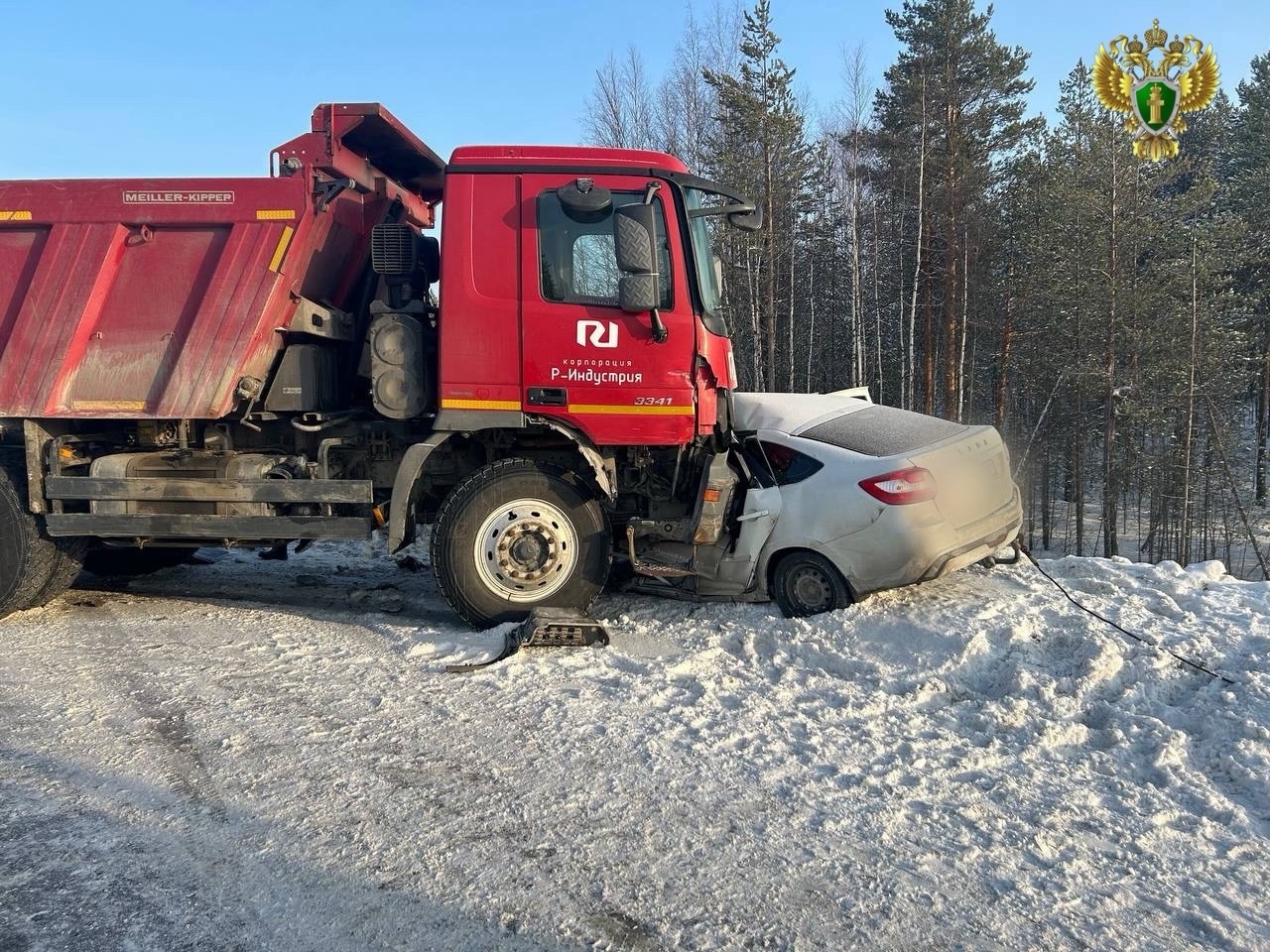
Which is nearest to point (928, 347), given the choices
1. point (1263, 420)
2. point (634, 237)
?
point (1263, 420)

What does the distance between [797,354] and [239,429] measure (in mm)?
27152

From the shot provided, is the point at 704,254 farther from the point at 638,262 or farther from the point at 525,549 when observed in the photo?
the point at 525,549

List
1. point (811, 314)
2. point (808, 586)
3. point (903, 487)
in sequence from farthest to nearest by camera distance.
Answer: point (811, 314), point (808, 586), point (903, 487)

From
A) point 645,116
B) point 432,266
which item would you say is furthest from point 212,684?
point 645,116

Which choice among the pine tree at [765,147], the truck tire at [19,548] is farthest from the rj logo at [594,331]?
the pine tree at [765,147]

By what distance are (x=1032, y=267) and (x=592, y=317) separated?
2089 centimetres

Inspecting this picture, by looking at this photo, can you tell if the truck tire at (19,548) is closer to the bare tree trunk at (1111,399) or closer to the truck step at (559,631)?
the truck step at (559,631)

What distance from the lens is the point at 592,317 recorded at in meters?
5.50

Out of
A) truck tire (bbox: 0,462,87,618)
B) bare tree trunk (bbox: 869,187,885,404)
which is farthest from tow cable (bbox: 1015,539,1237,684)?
bare tree trunk (bbox: 869,187,885,404)

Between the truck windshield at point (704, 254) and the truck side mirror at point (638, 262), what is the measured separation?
1.01 feet

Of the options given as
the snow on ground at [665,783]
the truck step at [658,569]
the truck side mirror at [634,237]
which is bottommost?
the snow on ground at [665,783]

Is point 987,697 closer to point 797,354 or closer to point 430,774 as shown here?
point 430,774

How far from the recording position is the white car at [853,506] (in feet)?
18.1

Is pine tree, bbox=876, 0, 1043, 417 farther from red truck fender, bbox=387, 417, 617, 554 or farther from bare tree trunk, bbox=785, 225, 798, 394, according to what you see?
red truck fender, bbox=387, 417, 617, 554
